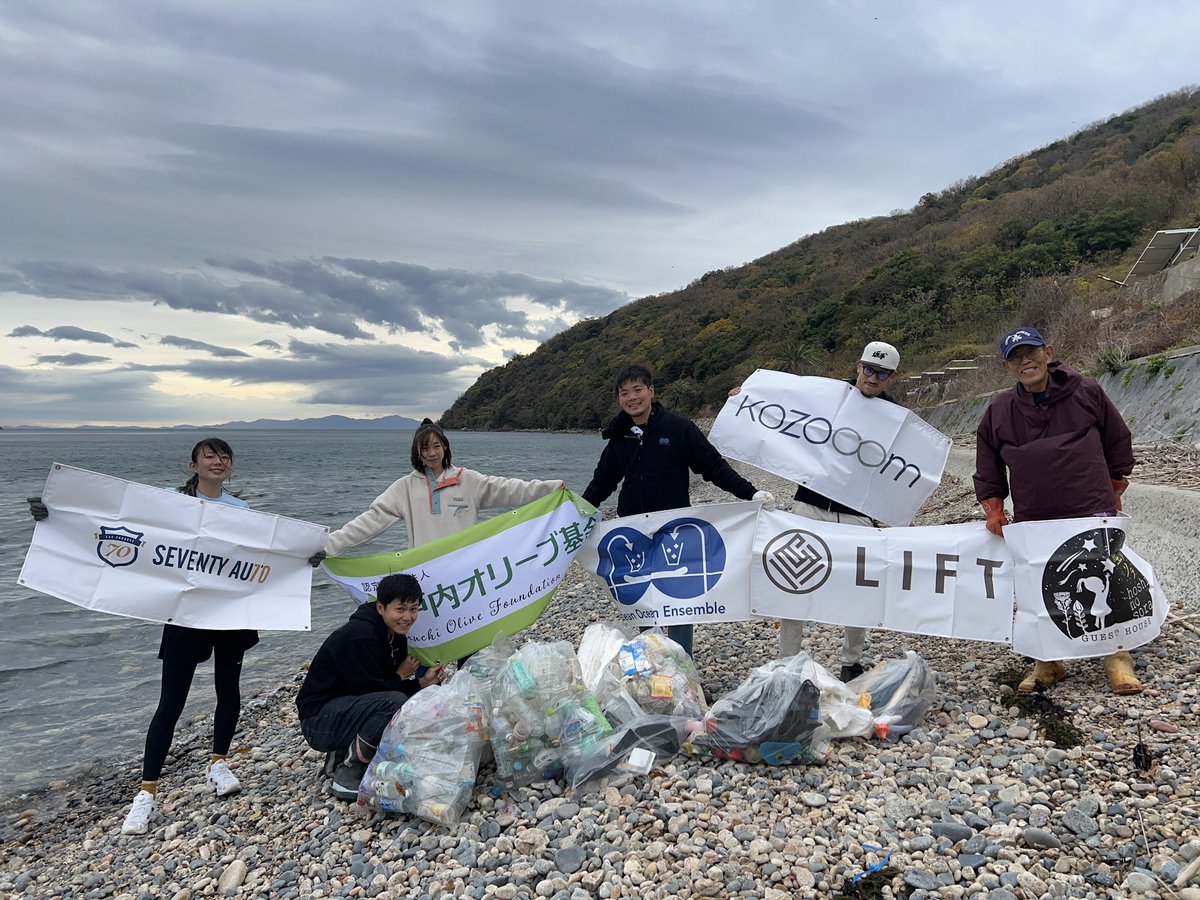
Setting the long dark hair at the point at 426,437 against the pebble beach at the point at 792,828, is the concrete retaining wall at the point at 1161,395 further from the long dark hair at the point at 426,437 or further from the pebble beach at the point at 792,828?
the long dark hair at the point at 426,437

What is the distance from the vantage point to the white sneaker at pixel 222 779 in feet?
16.9

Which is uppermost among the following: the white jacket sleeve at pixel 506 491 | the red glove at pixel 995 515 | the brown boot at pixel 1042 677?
the red glove at pixel 995 515

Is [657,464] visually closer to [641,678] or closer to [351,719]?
[641,678]

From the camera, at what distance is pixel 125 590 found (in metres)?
5.08

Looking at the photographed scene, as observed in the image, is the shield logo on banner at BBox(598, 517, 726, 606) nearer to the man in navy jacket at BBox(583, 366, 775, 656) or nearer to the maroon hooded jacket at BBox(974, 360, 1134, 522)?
the man in navy jacket at BBox(583, 366, 775, 656)

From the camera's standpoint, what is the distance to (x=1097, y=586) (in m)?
4.80

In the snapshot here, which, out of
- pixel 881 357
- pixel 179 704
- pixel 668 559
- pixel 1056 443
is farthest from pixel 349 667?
pixel 1056 443

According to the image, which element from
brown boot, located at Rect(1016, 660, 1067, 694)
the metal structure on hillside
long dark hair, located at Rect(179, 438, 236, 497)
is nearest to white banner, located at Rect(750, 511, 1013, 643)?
brown boot, located at Rect(1016, 660, 1067, 694)

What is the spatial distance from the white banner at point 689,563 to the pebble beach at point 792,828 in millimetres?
673

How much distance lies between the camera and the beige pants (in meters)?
5.54

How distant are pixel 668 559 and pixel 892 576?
1618 millimetres

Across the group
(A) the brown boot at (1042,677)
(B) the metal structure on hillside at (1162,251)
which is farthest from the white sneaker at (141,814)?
(B) the metal structure on hillside at (1162,251)

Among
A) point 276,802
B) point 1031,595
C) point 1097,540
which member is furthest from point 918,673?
point 276,802

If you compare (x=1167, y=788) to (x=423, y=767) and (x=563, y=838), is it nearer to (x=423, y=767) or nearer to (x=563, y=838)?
(x=563, y=838)
